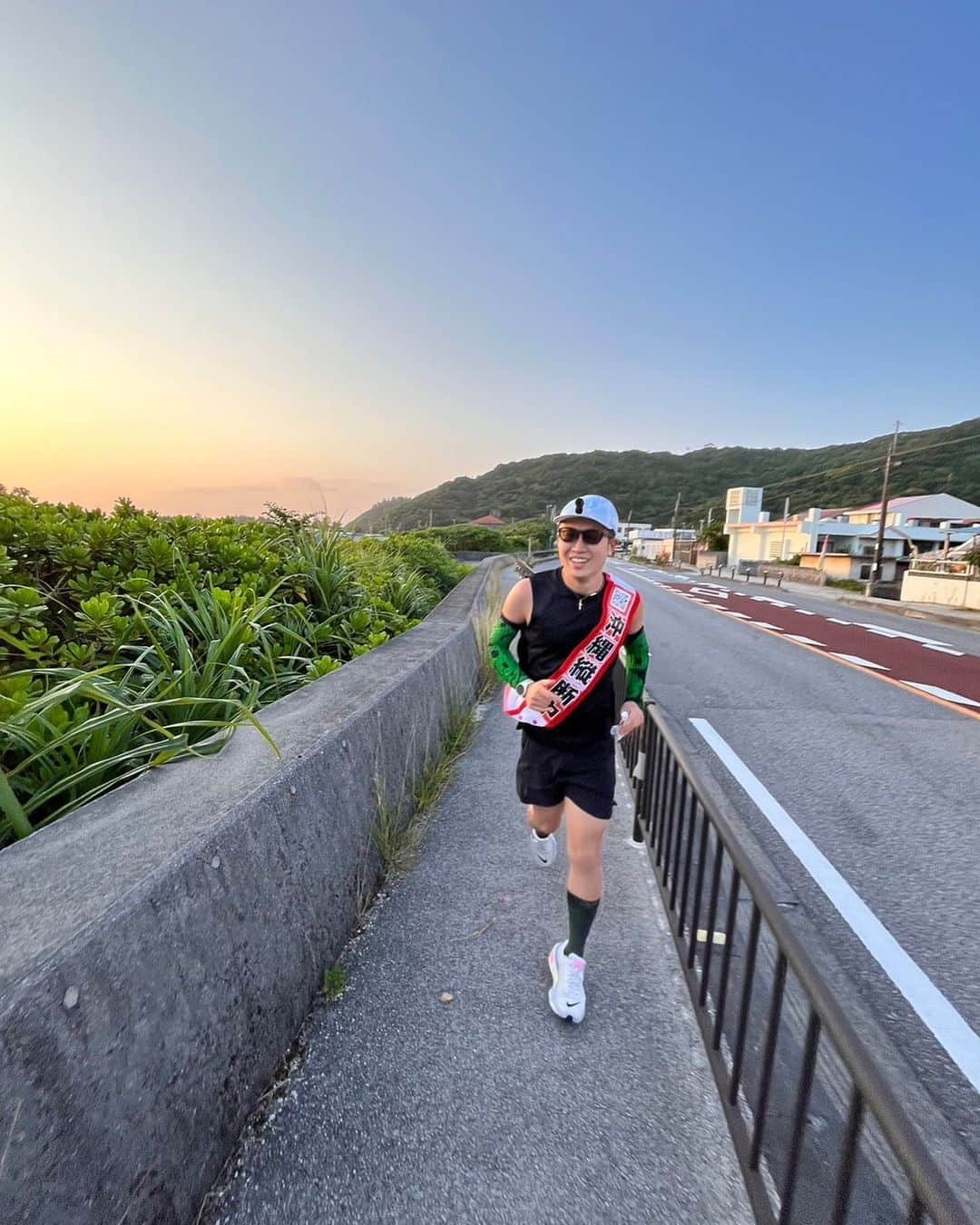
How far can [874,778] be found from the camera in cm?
460

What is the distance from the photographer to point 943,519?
5756cm

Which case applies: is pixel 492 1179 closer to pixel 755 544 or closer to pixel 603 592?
pixel 603 592

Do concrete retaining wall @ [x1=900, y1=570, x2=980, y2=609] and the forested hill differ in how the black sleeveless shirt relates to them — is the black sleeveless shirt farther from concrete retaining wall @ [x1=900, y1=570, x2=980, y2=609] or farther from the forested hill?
the forested hill

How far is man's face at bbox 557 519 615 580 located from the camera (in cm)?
233

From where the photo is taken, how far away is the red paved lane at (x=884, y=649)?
7.95 m

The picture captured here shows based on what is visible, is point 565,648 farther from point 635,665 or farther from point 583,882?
point 583,882

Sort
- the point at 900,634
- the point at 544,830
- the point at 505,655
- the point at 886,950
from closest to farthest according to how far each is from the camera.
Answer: the point at 505,655
the point at 886,950
the point at 544,830
the point at 900,634

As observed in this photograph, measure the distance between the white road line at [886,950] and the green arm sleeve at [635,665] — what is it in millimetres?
1561

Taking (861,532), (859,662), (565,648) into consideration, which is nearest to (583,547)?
(565,648)

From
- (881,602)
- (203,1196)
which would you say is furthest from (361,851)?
(881,602)

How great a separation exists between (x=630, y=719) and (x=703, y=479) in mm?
160047

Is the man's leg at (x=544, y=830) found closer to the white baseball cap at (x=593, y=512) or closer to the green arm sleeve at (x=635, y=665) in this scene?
the green arm sleeve at (x=635, y=665)

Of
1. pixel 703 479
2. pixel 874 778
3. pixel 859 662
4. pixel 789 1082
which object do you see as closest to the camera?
pixel 789 1082

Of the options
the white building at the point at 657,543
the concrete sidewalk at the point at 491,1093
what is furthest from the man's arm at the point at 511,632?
the white building at the point at 657,543
